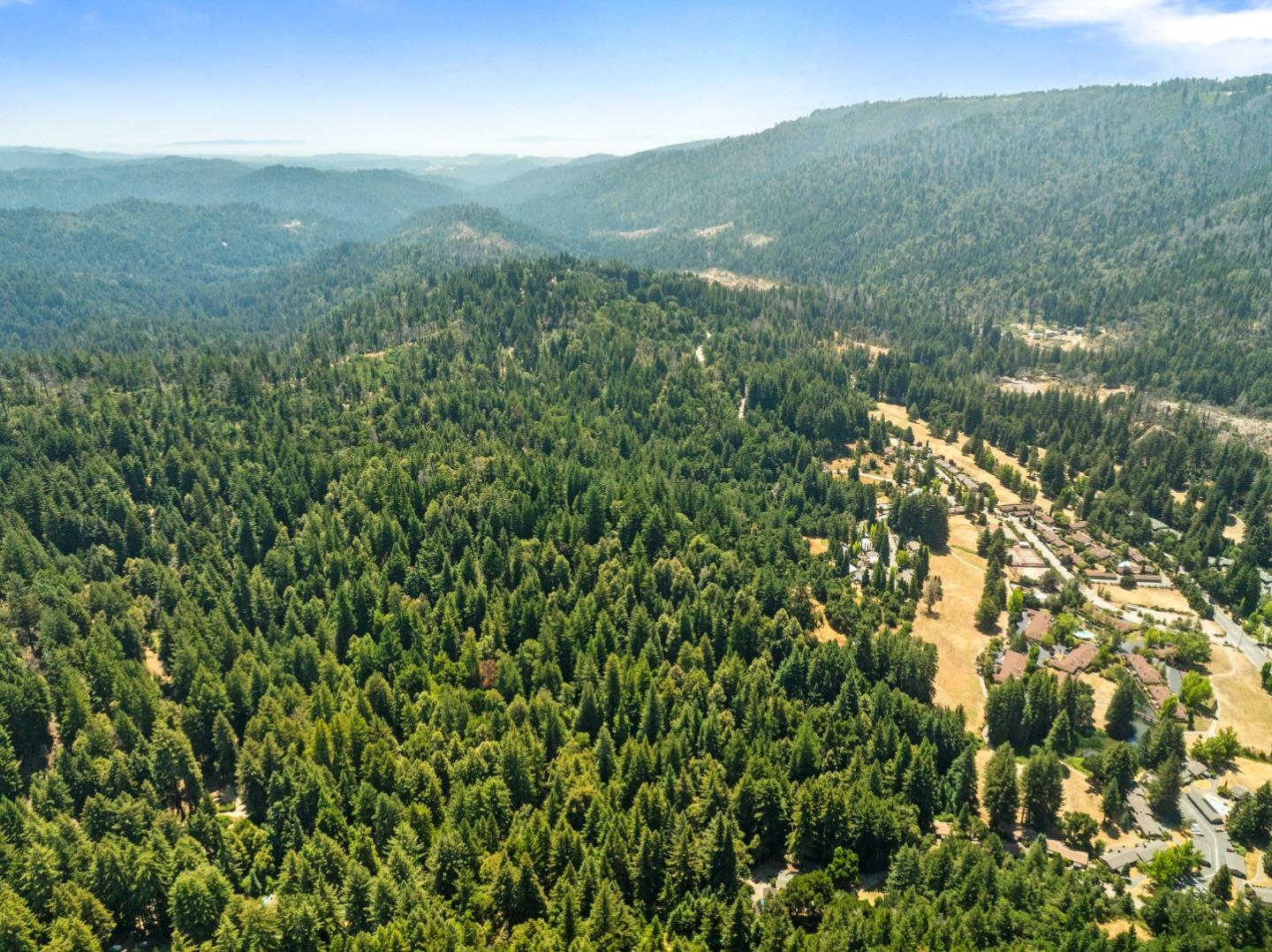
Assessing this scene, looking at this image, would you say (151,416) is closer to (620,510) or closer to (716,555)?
(620,510)

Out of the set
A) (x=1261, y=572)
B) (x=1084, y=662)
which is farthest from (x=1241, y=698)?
(x=1261, y=572)

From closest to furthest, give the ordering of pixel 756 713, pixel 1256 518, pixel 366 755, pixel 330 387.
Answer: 1. pixel 366 755
2. pixel 756 713
3. pixel 1256 518
4. pixel 330 387

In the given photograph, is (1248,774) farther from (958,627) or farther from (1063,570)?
(1063,570)

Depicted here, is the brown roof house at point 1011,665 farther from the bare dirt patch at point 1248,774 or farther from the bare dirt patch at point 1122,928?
the bare dirt patch at point 1122,928

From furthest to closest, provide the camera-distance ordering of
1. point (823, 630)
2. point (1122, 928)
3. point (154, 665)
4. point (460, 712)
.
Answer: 1. point (823, 630)
2. point (154, 665)
3. point (460, 712)
4. point (1122, 928)

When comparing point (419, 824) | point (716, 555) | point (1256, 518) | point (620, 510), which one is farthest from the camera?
point (1256, 518)

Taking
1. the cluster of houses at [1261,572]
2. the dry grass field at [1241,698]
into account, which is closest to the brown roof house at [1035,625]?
the dry grass field at [1241,698]

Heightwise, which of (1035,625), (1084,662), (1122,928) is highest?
(1122,928)

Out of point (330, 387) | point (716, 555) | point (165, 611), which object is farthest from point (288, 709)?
point (330, 387)

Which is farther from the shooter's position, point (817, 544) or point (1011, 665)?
point (817, 544)
